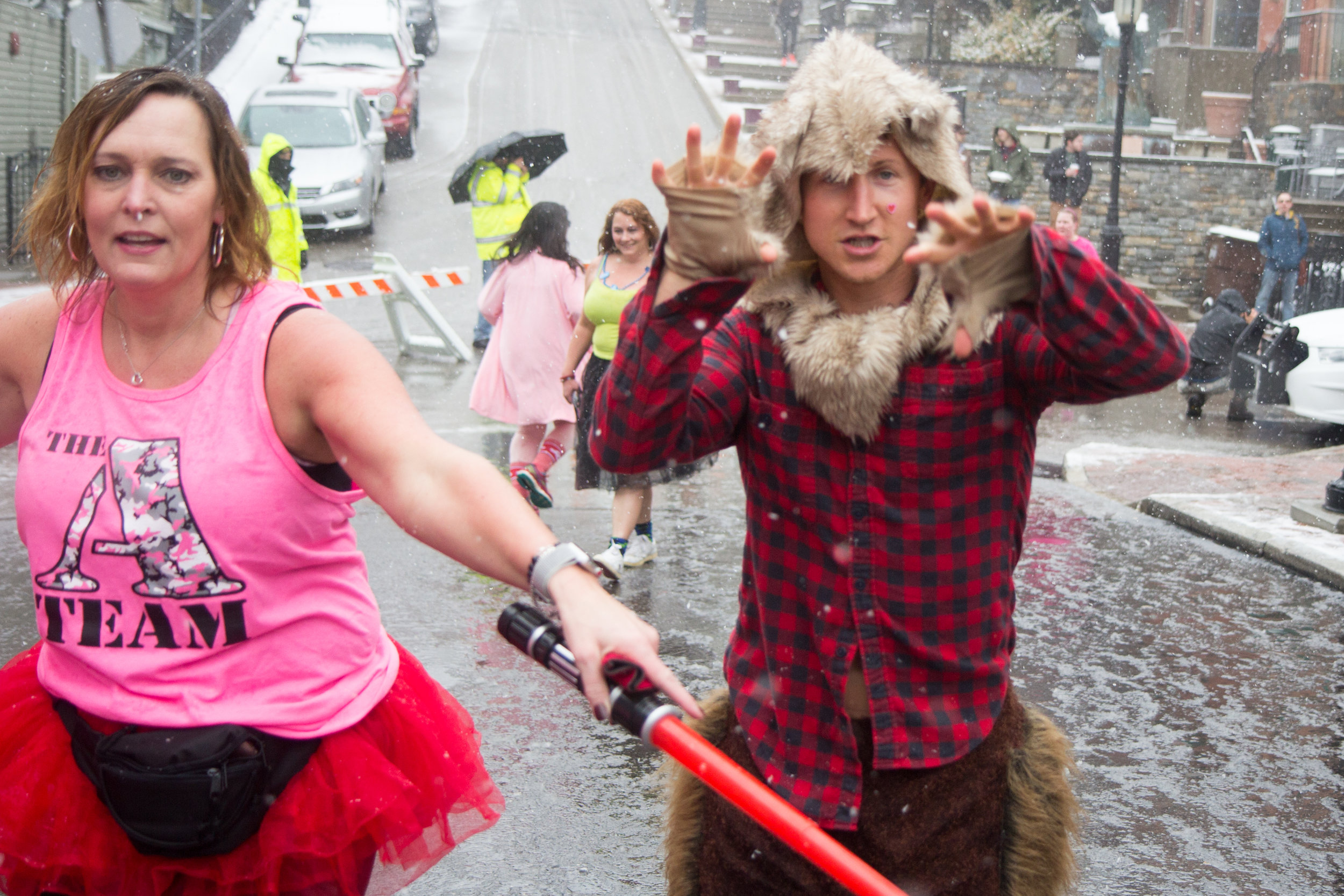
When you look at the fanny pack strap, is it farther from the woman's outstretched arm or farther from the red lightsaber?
the red lightsaber

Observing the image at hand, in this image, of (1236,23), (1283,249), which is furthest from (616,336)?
(1236,23)

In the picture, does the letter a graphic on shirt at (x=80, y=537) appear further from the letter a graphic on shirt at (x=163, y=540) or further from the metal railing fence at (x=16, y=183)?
the metal railing fence at (x=16, y=183)

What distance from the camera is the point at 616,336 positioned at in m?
7.05

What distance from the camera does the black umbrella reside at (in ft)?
40.7

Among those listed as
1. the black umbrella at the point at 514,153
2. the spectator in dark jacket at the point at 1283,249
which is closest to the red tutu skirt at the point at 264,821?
the black umbrella at the point at 514,153

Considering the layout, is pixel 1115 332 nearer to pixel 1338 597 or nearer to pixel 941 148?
pixel 941 148

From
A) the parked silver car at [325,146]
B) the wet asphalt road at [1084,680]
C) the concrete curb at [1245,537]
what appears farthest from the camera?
the parked silver car at [325,146]

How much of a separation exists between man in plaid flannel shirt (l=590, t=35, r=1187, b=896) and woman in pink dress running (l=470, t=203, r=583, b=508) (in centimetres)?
567

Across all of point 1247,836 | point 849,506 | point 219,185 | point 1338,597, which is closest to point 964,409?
point 849,506

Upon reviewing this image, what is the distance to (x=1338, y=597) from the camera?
693cm

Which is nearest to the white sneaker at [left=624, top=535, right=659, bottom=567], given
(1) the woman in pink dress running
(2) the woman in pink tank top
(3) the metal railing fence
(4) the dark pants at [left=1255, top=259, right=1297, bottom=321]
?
(1) the woman in pink dress running

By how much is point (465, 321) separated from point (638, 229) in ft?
28.8

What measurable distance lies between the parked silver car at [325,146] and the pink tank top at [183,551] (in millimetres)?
17525

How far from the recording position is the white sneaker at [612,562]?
6594 millimetres
